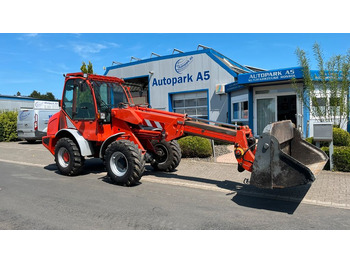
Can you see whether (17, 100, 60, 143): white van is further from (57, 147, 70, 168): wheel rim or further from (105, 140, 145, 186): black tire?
(105, 140, 145, 186): black tire

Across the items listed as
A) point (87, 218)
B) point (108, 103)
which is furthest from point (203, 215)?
point (108, 103)

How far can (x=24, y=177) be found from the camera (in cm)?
842

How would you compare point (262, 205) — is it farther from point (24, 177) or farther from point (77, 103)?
point (24, 177)

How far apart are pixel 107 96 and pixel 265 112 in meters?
9.66

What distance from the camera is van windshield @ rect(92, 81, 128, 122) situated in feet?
25.9

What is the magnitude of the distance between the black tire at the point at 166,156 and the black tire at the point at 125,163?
5.11 ft

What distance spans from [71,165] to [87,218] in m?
3.54

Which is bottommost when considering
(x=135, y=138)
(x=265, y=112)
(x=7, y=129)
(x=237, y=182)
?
(x=237, y=182)

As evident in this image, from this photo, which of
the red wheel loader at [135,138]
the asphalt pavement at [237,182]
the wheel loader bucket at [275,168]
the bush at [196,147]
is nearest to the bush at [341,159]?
the asphalt pavement at [237,182]

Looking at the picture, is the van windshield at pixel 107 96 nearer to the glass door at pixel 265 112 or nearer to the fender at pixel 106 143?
the fender at pixel 106 143

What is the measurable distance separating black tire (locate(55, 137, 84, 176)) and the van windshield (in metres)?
1.28

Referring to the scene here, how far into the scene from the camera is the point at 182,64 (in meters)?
19.7

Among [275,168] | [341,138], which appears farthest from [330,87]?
[275,168]

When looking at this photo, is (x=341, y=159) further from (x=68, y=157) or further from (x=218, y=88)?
(x=218, y=88)
